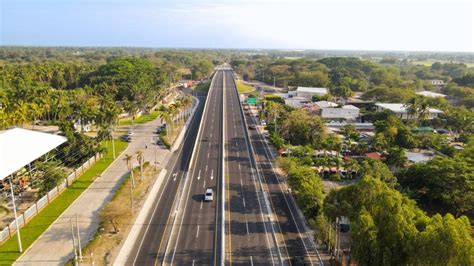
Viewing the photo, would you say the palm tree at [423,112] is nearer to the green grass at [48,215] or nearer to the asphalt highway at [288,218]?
the asphalt highway at [288,218]

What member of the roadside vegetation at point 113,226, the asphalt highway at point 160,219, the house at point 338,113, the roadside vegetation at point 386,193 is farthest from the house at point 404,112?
the roadside vegetation at point 113,226

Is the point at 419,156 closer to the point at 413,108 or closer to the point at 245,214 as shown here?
the point at 413,108

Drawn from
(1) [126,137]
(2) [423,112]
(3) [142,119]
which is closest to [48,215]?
Answer: (1) [126,137]

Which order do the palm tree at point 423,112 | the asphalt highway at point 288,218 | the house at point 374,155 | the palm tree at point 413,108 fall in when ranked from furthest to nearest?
the palm tree at point 413,108
the palm tree at point 423,112
the house at point 374,155
the asphalt highway at point 288,218

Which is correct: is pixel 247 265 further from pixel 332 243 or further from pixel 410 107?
pixel 410 107

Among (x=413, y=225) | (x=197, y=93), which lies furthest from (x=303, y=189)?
(x=197, y=93)

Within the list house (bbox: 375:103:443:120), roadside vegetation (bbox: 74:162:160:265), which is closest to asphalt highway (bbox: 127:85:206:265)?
roadside vegetation (bbox: 74:162:160:265)

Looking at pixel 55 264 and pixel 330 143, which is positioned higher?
pixel 330 143
